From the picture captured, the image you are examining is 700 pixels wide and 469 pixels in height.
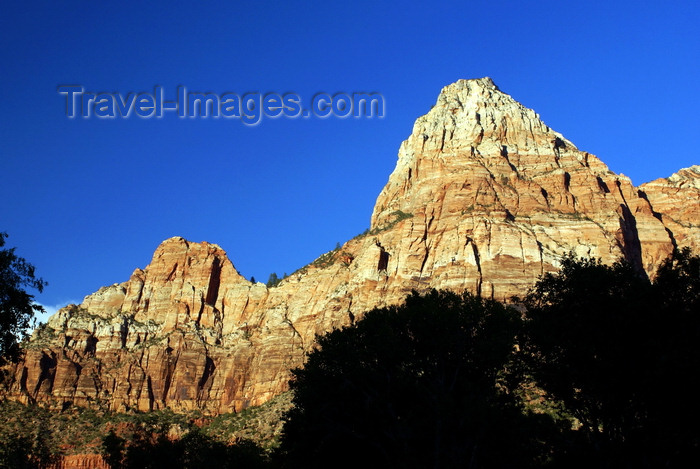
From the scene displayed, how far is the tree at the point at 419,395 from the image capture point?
1660 inches

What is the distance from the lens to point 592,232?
364 ft

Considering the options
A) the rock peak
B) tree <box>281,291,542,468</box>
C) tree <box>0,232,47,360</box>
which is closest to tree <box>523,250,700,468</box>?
tree <box>281,291,542,468</box>

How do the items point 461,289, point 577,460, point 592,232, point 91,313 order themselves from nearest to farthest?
point 577,460
point 461,289
point 592,232
point 91,313

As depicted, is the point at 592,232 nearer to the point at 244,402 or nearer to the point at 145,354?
the point at 244,402

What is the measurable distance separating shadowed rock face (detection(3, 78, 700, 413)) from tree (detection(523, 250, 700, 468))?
2479 inches

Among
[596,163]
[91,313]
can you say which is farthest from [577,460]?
[91,313]

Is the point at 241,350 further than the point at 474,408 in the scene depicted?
Yes

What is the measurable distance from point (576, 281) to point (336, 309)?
3137 inches

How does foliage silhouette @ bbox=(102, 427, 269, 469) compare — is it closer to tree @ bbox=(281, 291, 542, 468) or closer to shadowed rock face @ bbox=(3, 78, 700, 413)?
tree @ bbox=(281, 291, 542, 468)

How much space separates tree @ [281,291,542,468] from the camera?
42.2 m

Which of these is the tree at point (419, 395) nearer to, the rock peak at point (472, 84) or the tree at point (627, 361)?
the tree at point (627, 361)

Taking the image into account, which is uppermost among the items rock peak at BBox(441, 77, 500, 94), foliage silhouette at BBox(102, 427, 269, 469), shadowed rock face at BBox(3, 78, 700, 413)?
rock peak at BBox(441, 77, 500, 94)

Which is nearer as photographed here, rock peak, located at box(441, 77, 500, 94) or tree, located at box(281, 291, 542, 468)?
tree, located at box(281, 291, 542, 468)

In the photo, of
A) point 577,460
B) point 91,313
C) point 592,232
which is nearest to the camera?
point 577,460
